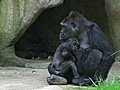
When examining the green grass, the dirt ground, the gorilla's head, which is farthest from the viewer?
the gorilla's head

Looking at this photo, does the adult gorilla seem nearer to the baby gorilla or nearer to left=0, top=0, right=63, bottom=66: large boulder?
the baby gorilla

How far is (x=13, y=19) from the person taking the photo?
744 cm

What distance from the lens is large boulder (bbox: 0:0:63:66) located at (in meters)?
7.32

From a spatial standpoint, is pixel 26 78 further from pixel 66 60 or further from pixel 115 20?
pixel 115 20

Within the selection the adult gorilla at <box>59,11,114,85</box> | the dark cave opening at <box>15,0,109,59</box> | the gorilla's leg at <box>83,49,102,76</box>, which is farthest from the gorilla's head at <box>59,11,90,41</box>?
the dark cave opening at <box>15,0,109,59</box>

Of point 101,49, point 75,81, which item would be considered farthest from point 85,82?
point 101,49

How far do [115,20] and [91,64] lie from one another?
1.43 metres

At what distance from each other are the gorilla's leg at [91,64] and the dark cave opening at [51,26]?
3.16 metres

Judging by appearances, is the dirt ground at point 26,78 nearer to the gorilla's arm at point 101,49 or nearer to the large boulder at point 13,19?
the gorilla's arm at point 101,49

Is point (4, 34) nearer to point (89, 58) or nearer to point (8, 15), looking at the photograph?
point (8, 15)

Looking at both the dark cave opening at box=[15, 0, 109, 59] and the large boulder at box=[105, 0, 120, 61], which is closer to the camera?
the large boulder at box=[105, 0, 120, 61]

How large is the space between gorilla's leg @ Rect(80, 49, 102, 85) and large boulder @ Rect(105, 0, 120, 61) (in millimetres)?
1211

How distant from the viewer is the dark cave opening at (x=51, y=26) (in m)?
8.78

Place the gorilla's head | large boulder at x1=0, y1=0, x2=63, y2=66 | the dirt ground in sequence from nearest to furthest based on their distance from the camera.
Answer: the dirt ground, the gorilla's head, large boulder at x1=0, y1=0, x2=63, y2=66
